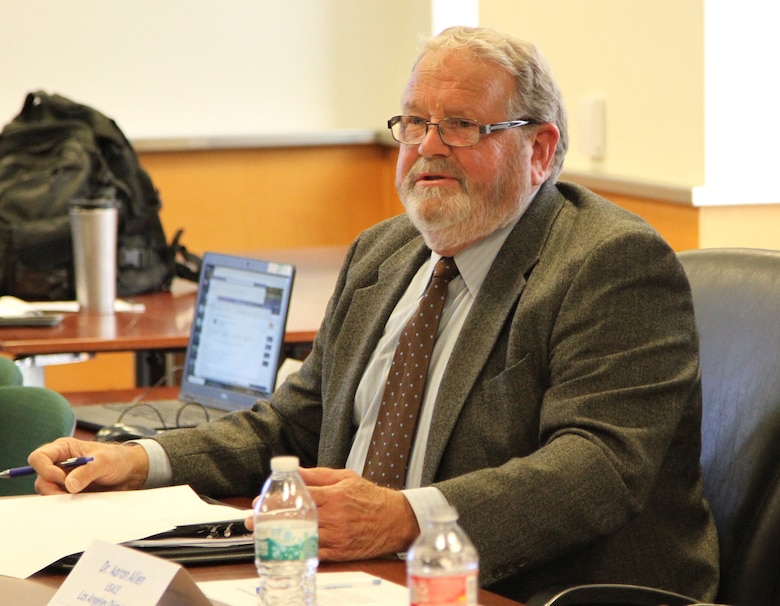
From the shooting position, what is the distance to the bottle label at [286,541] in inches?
48.1

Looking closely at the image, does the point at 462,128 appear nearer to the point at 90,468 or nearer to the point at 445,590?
the point at 90,468

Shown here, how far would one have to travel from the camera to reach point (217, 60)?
631cm

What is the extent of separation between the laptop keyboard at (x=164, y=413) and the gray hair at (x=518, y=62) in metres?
1.08

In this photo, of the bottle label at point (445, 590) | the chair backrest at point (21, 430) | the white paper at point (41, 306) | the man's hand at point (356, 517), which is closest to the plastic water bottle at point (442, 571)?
the bottle label at point (445, 590)

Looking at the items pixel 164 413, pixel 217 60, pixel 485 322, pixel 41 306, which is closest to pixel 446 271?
pixel 485 322

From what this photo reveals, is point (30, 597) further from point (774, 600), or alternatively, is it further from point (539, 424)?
point (774, 600)

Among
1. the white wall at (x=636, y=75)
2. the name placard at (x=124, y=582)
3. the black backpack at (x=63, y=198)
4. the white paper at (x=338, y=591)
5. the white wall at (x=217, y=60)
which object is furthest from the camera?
the white wall at (x=217, y=60)

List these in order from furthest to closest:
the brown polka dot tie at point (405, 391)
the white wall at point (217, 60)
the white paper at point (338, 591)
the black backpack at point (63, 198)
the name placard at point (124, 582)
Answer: the white wall at point (217, 60)
the black backpack at point (63, 198)
the brown polka dot tie at point (405, 391)
the white paper at point (338, 591)
the name placard at point (124, 582)

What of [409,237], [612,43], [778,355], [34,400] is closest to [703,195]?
[612,43]

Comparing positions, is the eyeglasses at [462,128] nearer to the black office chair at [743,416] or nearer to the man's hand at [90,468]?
the black office chair at [743,416]

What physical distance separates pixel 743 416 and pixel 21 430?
1.18m

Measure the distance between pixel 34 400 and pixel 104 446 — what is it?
0.42 metres

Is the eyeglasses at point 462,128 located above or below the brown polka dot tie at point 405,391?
above

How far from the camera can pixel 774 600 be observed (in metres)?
1.68
